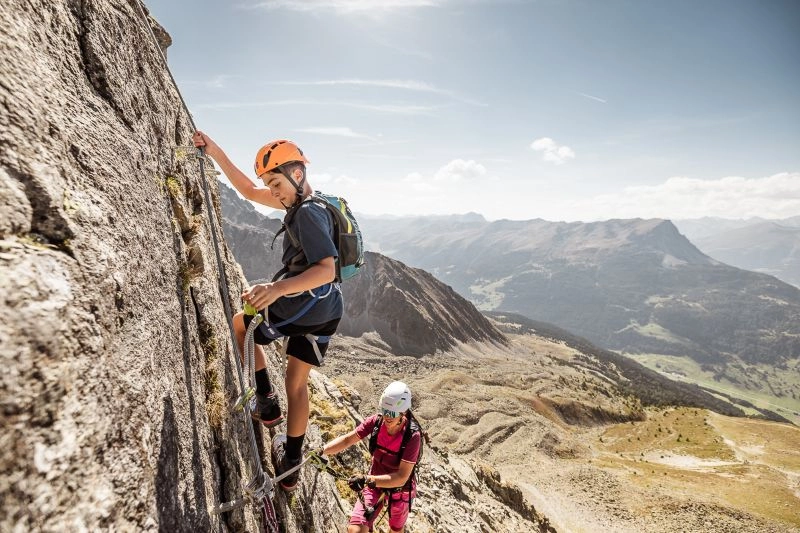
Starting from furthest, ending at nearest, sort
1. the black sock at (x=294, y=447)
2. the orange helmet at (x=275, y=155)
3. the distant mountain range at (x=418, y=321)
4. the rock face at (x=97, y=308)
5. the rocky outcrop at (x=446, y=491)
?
the distant mountain range at (x=418, y=321) < the rocky outcrop at (x=446, y=491) < the black sock at (x=294, y=447) < the orange helmet at (x=275, y=155) < the rock face at (x=97, y=308)

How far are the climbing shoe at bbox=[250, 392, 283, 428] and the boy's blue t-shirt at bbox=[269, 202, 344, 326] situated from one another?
6.28ft

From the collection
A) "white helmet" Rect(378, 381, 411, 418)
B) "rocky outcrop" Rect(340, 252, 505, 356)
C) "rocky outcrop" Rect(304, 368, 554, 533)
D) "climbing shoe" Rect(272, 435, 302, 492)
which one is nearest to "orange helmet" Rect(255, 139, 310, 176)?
"climbing shoe" Rect(272, 435, 302, 492)

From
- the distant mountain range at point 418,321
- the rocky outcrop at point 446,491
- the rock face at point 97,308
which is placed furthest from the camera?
the distant mountain range at point 418,321

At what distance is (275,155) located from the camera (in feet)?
17.0

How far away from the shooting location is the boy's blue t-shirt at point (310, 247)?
15.3 ft

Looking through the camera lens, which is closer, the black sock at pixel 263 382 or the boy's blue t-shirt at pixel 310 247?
the boy's blue t-shirt at pixel 310 247

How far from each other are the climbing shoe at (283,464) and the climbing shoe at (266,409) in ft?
1.22

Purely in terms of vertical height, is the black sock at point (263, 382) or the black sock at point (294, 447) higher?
the black sock at point (263, 382)

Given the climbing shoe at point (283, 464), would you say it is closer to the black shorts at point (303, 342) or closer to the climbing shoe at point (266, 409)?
the climbing shoe at point (266, 409)

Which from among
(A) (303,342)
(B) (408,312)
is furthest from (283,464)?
(B) (408,312)

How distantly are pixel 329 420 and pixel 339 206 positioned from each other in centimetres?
927

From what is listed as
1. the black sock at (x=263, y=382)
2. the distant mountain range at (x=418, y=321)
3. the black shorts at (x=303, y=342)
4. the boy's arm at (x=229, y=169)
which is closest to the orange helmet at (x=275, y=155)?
the boy's arm at (x=229, y=169)

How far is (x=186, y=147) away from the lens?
23.7 ft

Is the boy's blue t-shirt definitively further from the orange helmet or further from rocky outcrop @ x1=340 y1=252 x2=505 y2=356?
rocky outcrop @ x1=340 y1=252 x2=505 y2=356
